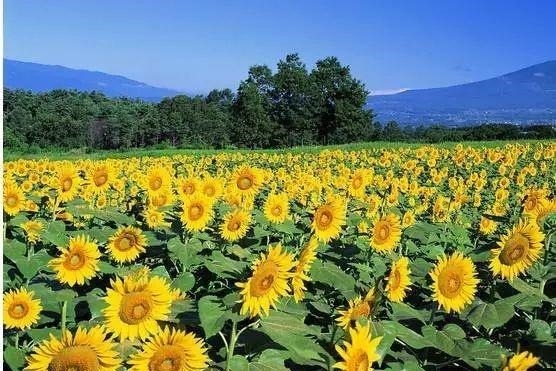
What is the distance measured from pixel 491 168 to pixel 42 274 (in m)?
11.2

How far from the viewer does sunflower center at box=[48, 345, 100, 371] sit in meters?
1.70

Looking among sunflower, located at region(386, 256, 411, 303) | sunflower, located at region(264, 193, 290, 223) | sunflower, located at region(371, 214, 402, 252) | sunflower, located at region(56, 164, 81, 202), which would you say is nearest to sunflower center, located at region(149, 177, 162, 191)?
sunflower, located at region(56, 164, 81, 202)

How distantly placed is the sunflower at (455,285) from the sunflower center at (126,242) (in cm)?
138

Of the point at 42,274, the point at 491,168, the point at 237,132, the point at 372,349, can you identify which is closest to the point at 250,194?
the point at 42,274

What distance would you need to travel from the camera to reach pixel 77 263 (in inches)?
109

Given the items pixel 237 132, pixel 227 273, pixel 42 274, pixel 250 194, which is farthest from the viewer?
pixel 237 132

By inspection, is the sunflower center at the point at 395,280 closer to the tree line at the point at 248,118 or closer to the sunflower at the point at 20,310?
the sunflower at the point at 20,310

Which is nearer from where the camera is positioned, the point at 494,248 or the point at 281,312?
the point at 281,312

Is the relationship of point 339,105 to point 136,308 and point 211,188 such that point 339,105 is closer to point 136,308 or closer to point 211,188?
point 211,188

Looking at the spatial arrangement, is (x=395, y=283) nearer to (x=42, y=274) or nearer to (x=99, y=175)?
(x=42, y=274)

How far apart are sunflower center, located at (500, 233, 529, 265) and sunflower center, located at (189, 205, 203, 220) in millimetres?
1520

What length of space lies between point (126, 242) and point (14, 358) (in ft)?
3.91

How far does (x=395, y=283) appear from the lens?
2.61m

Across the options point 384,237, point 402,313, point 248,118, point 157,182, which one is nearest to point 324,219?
point 384,237
